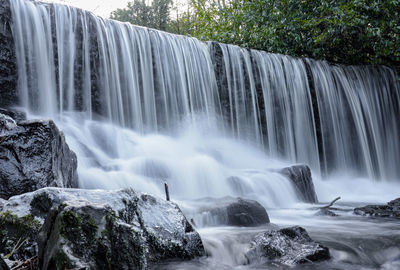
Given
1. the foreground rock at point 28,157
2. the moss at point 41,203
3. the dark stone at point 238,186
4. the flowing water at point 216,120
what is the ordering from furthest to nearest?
the dark stone at point 238,186 → the flowing water at point 216,120 → the foreground rock at point 28,157 → the moss at point 41,203

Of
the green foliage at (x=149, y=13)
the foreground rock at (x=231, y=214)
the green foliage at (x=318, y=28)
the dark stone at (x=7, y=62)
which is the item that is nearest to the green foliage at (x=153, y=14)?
the green foliage at (x=149, y=13)

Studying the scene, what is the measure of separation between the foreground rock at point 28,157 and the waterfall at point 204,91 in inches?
109

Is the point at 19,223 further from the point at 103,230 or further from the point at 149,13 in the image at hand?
the point at 149,13

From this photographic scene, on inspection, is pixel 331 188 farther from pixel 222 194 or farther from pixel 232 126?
pixel 222 194

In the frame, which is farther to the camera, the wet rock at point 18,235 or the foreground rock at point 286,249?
the foreground rock at point 286,249

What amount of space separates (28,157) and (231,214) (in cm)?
256

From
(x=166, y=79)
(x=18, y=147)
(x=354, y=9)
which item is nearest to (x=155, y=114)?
(x=166, y=79)

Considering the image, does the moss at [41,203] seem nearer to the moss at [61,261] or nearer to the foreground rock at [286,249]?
the moss at [61,261]

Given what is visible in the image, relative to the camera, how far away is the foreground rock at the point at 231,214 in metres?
4.76

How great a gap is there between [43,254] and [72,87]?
6.40 meters

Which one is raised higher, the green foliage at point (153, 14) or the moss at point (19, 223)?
the green foliage at point (153, 14)

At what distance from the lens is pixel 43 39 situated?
7746 mm

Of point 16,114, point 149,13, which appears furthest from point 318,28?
point 149,13

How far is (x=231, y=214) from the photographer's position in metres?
4.80
